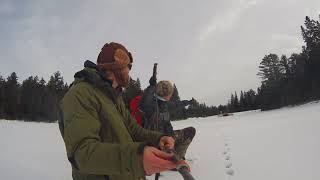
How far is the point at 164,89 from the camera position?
6355mm

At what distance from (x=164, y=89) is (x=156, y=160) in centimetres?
460

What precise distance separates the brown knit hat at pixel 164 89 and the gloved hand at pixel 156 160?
454 centimetres

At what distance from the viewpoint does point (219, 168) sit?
6.29m

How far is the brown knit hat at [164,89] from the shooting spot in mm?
6346

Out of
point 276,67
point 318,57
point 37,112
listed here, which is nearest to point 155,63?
point 318,57

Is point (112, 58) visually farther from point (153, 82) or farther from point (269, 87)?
point (269, 87)

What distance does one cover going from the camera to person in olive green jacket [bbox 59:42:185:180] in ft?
5.98

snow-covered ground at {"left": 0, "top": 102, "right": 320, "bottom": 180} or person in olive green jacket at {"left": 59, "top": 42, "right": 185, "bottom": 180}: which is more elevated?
person in olive green jacket at {"left": 59, "top": 42, "right": 185, "bottom": 180}

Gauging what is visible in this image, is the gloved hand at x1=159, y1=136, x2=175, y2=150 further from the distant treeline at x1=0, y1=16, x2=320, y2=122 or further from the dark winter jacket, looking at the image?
the distant treeline at x1=0, y1=16, x2=320, y2=122

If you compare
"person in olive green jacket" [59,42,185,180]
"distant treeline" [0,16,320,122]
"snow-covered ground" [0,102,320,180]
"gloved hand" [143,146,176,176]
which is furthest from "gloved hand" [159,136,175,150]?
"distant treeline" [0,16,320,122]

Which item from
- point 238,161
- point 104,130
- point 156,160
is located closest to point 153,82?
point 238,161

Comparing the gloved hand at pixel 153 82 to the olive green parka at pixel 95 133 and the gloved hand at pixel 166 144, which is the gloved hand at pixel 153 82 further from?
the gloved hand at pixel 166 144

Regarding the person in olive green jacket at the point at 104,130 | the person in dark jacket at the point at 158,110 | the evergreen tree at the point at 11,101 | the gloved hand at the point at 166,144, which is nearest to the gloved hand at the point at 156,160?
the person in olive green jacket at the point at 104,130

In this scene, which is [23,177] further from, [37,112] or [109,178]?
[37,112]
